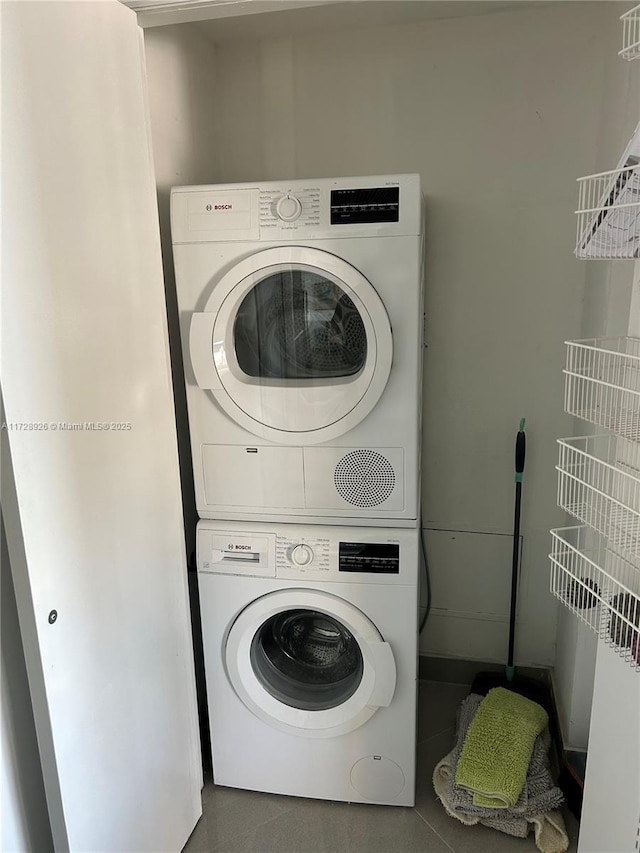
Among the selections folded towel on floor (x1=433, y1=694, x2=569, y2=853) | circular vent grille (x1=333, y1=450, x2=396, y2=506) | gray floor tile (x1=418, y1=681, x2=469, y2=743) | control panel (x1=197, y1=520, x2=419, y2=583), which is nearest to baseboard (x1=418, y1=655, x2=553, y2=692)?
gray floor tile (x1=418, y1=681, x2=469, y2=743)

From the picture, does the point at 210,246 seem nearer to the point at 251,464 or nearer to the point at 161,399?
the point at 161,399

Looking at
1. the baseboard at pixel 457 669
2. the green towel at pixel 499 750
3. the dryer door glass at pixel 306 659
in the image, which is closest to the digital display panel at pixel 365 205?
the dryer door glass at pixel 306 659

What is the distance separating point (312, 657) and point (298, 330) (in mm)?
1052

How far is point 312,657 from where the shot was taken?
2012 mm

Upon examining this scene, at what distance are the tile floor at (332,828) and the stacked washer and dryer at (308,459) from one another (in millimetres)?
52

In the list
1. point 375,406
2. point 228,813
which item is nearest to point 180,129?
point 375,406

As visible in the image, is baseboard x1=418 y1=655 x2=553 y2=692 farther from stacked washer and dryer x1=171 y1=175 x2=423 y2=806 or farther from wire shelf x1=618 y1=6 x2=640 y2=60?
wire shelf x1=618 y1=6 x2=640 y2=60

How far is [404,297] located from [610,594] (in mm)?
852

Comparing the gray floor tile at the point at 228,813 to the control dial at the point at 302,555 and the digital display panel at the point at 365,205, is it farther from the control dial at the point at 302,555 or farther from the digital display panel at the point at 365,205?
the digital display panel at the point at 365,205

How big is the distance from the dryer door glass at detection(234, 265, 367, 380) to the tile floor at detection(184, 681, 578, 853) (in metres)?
1.34

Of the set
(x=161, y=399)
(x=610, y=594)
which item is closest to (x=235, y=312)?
(x=161, y=399)

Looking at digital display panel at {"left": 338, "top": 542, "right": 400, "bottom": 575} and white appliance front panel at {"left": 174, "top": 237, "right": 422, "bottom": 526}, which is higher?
white appliance front panel at {"left": 174, "top": 237, "right": 422, "bottom": 526}

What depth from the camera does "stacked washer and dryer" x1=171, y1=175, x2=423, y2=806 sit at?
5.33ft

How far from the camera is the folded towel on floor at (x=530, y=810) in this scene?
1774mm
